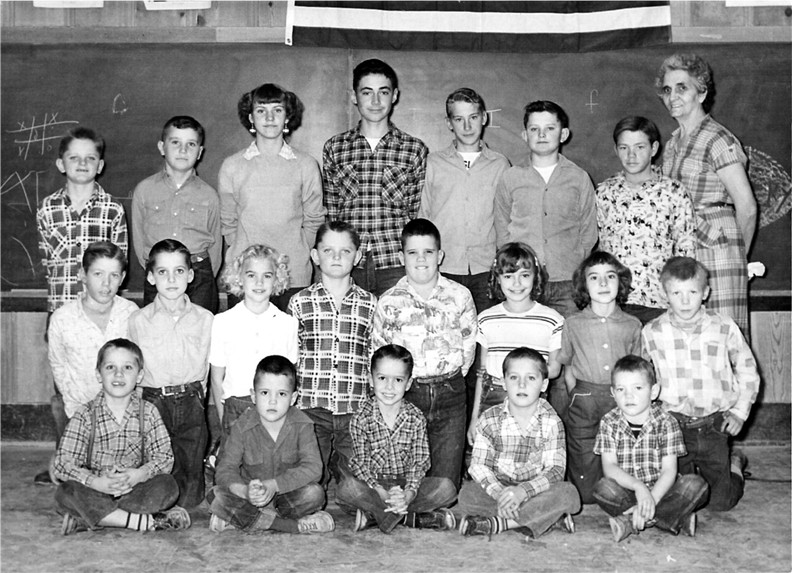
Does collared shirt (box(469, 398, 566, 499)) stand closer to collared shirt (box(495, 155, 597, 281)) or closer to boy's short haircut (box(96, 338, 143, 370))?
collared shirt (box(495, 155, 597, 281))

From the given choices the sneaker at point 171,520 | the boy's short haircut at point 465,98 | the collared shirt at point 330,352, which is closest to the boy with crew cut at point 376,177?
the boy's short haircut at point 465,98

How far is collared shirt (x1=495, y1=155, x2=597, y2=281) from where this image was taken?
4.09m

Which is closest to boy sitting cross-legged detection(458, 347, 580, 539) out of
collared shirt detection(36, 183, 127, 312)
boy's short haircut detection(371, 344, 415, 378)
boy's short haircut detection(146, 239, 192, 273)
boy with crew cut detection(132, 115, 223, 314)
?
boy's short haircut detection(371, 344, 415, 378)

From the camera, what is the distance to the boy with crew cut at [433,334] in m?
3.80

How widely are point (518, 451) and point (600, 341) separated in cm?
64

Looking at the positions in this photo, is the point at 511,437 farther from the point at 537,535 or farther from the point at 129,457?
the point at 129,457

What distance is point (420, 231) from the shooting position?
12.5 feet

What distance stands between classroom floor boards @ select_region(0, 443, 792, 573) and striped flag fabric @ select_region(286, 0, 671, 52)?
8.22 feet

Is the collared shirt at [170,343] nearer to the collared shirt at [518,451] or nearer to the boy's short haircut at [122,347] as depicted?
the boy's short haircut at [122,347]

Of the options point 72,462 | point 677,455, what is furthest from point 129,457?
point 677,455

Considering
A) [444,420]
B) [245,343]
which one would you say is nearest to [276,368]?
[245,343]

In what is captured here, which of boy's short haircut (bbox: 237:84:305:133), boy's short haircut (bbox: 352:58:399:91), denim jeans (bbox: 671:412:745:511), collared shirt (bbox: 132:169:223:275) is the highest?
boy's short haircut (bbox: 352:58:399:91)

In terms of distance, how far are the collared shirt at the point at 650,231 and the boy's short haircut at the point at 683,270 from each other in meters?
0.22

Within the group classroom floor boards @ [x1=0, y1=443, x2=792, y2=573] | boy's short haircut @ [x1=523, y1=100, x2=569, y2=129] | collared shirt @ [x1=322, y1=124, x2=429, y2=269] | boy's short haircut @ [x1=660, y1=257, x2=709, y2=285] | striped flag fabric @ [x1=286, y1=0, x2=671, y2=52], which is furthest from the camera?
striped flag fabric @ [x1=286, y1=0, x2=671, y2=52]
